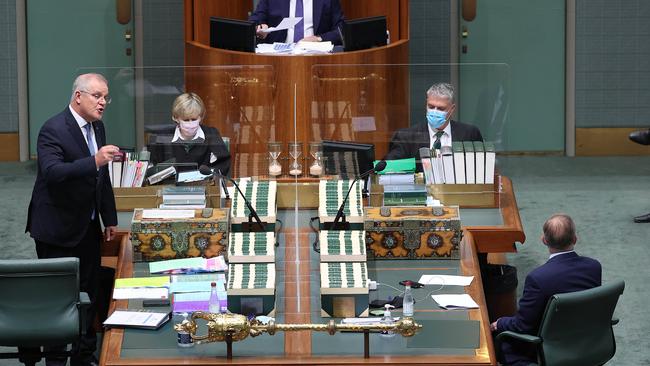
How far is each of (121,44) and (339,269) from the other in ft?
18.2

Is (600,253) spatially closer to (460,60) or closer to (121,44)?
(460,60)

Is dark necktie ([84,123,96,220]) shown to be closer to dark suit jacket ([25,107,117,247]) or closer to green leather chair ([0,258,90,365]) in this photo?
dark suit jacket ([25,107,117,247])

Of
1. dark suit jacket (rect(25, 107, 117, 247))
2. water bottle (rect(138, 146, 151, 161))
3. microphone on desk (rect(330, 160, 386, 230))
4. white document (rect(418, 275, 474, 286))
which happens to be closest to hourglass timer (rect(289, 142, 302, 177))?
microphone on desk (rect(330, 160, 386, 230))

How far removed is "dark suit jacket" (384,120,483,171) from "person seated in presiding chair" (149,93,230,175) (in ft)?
2.85

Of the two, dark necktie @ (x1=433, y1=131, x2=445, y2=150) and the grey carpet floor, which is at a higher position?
dark necktie @ (x1=433, y1=131, x2=445, y2=150)

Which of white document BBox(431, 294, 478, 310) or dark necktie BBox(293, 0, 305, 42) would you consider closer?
white document BBox(431, 294, 478, 310)

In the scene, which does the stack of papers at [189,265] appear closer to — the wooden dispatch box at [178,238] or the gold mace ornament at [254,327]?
the wooden dispatch box at [178,238]

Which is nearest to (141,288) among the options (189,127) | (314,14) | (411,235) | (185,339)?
(185,339)

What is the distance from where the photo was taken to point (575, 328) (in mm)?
5258

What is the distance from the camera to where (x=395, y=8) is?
893cm

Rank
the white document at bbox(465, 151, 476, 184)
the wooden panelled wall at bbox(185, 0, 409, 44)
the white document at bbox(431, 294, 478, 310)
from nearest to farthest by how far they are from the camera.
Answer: the white document at bbox(431, 294, 478, 310)
the white document at bbox(465, 151, 476, 184)
the wooden panelled wall at bbox(185, 0, 409, 44)

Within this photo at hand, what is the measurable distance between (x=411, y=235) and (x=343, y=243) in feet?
1.47

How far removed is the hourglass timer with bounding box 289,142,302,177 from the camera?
6.75 m

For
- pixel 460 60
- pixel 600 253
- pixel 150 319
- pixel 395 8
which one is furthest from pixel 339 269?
pixel 460 60
